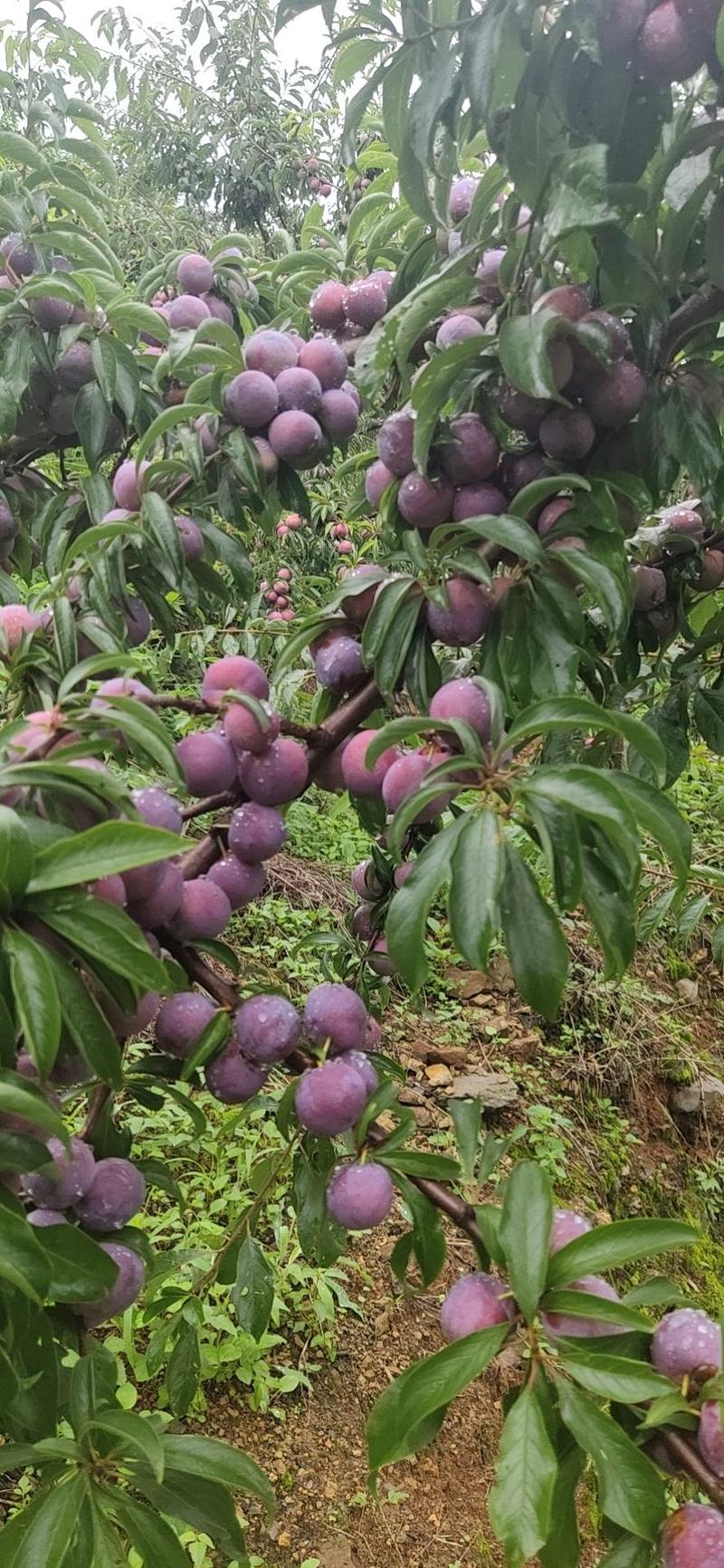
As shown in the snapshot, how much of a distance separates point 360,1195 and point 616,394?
588 mm

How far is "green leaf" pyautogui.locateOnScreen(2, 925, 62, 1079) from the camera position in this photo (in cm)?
47

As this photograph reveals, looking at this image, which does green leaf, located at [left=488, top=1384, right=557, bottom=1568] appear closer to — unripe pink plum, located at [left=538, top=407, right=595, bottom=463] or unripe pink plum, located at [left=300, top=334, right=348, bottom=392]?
unripe pink plum, located at [left=538, top=407, right=595, bottom=463]

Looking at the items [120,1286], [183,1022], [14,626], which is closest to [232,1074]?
[183,1022]

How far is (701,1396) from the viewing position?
546mm

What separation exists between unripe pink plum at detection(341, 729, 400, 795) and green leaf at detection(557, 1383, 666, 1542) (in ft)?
1.35

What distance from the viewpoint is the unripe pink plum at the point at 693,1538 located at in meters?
0.50

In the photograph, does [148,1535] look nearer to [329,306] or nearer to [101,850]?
[101,850]

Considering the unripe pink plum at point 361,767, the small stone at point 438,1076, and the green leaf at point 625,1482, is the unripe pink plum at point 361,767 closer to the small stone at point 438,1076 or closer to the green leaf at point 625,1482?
the green leaf at point 625,1482

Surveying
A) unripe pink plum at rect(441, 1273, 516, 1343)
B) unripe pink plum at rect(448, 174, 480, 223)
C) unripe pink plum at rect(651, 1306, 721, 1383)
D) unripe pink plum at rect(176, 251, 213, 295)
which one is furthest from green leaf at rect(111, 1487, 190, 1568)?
A: unripe pink plum at rect(176, 251, 213, 295)

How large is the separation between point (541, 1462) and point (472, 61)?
775mm

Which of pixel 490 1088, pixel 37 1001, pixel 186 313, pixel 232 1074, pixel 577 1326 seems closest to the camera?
pixel 37 1001

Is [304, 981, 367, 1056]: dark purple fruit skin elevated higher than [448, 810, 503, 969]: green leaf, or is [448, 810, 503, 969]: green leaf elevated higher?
[448, 810, 503, 969]: green leaf

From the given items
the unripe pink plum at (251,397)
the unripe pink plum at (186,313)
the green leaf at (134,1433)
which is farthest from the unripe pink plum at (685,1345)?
the unripe pink plum at (186,313)

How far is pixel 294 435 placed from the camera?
910 millimetres
